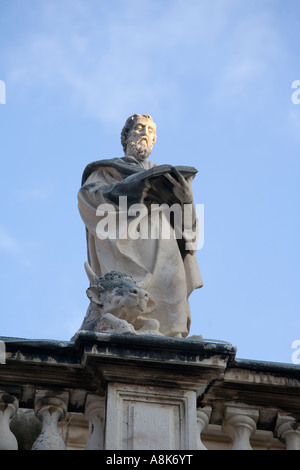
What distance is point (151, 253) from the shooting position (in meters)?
11.1

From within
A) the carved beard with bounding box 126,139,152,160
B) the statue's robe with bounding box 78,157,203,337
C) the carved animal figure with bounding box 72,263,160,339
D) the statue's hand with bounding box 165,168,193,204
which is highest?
the carved beard with bounding box 126,139,152,160

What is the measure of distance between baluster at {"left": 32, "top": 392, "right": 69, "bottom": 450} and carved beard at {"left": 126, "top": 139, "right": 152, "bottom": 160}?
4.02 m

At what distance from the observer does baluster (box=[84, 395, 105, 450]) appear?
9078 millimetres

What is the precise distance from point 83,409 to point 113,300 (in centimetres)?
98

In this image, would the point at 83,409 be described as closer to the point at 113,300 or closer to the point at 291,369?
the point at 113,300

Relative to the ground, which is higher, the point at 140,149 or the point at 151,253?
the point at 140,149

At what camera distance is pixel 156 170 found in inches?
455

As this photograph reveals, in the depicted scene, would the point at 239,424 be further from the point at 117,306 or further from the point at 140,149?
the point at 140,149

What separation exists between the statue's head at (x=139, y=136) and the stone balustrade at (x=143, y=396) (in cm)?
386

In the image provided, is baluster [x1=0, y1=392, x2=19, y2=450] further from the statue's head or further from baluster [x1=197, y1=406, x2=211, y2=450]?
the statue's head

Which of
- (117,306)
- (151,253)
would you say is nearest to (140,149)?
(151,253)

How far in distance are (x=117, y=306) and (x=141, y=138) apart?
3455 mm

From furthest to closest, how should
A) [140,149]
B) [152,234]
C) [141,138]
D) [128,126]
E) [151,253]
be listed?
[128,126], [141,138], [140,149], [152,234], [151,253]

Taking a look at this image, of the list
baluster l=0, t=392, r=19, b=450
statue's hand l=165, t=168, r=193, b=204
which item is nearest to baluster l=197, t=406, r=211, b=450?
baluster l=0, t=392, r=19, b=450
